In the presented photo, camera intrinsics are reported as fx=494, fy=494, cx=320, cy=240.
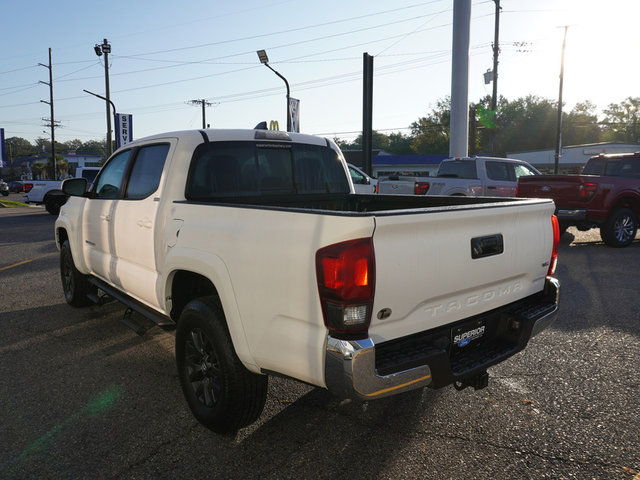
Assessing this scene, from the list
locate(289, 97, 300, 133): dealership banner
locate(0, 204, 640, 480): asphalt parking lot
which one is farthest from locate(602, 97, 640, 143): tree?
locate(0, 204, 640, 480): asphalt parking lot

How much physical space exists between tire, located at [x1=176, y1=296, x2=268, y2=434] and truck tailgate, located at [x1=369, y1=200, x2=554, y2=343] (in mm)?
926

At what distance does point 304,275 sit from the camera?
230cm

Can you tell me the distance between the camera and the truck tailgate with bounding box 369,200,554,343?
2.30 meters

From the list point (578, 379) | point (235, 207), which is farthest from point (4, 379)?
point (578, 379)

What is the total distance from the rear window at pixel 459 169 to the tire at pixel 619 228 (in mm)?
3465

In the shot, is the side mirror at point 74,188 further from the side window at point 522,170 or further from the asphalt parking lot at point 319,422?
the side window at point 522,170

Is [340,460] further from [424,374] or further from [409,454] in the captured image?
[424,374]

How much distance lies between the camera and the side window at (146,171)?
150 inches

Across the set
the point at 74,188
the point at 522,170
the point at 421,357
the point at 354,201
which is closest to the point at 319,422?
the point at 421,357

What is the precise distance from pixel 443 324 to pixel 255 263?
3.45ft

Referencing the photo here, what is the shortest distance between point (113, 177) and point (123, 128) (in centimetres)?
2650

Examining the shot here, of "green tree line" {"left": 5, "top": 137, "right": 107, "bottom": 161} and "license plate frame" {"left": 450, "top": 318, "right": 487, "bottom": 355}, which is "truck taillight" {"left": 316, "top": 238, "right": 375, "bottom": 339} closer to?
"license plate frame" {"left": 450, "top": 318, "right": 487, "bottom": 355}

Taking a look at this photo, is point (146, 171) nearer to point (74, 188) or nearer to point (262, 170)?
point (262, 170)

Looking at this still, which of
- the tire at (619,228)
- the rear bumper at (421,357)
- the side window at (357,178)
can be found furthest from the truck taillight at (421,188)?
the rear bumper at (421,357)
